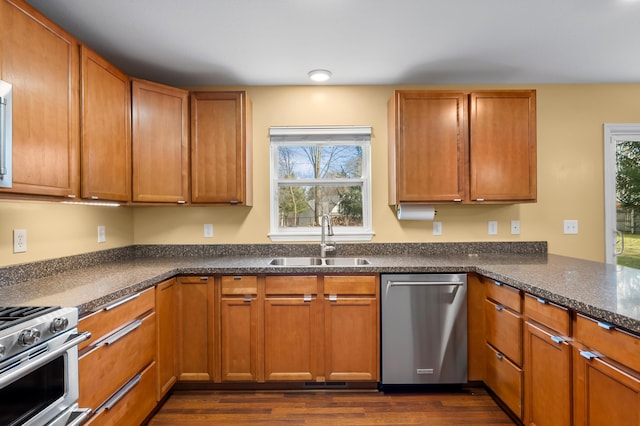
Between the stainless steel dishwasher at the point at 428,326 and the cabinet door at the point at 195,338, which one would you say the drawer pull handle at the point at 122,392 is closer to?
the cabinet door at the point at 195,338

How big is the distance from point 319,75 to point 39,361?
2.49 meters

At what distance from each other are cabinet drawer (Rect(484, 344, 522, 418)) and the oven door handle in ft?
7.22

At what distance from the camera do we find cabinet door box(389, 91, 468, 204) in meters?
2.76

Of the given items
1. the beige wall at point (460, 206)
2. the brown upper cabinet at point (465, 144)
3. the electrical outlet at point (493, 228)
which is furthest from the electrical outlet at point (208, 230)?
the electrical outlet at point (493, 228)

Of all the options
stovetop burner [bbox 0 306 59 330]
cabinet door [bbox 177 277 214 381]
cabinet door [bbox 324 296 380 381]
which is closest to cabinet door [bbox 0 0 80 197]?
stovetop burner [bbox 0 306 59 330]

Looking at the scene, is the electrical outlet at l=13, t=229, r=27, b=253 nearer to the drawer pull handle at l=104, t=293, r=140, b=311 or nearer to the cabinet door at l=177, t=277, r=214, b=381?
the drawer pull handle at l=104, t=293, r=140, b=311

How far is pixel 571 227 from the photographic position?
3.06m

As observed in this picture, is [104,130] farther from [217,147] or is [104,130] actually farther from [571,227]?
[571,227]

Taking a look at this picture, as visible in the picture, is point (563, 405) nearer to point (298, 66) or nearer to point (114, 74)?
point (298, 66)

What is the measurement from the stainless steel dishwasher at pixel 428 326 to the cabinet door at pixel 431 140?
71 centimetres

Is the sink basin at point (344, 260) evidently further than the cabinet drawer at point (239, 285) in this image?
Yes

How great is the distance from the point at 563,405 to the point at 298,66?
8.68 feet

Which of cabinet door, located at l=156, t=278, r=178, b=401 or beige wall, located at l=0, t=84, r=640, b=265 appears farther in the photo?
beige wall, located at l=0, t=84, r=640, b=265

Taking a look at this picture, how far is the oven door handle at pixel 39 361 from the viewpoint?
42.3 inches
